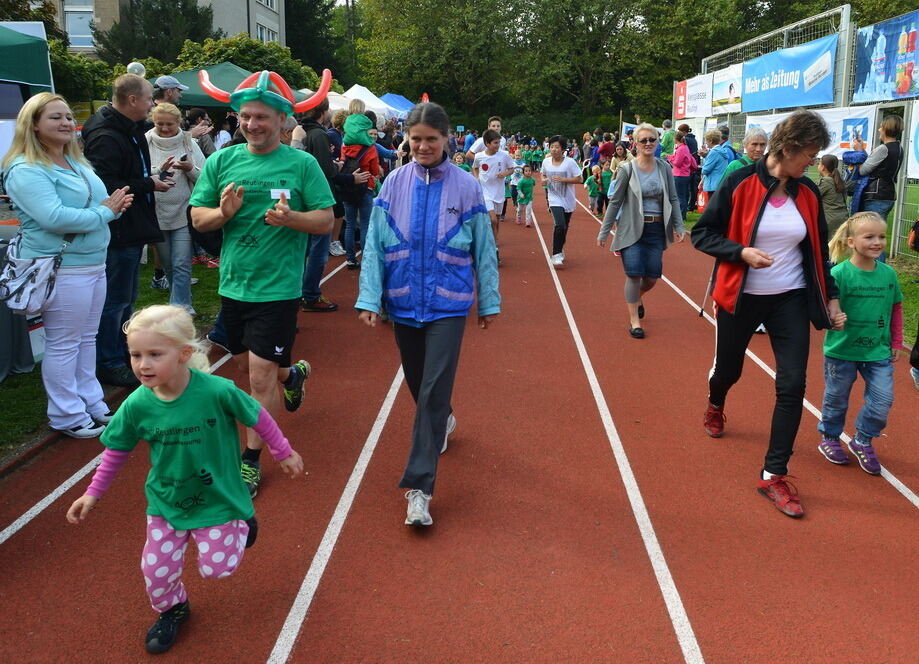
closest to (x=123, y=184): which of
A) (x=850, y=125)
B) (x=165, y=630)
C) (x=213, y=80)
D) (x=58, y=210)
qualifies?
(x=58, y=210)

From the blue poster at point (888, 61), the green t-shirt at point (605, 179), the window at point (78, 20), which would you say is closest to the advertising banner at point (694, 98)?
the green t-shirt at point (605, 179)

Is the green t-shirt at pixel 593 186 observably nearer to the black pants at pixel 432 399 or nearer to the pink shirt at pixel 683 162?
the pink shirt at pixel 683 162

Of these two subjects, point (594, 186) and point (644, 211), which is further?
point (594, 186)

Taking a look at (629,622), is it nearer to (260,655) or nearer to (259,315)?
(260,655)

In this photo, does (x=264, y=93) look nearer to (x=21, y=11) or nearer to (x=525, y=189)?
(x=525, y=189)

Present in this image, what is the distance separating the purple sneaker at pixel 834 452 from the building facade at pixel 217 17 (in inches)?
1506

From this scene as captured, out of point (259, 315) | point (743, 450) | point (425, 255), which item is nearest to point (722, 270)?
point (743, 450)

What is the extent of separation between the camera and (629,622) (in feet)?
10.9

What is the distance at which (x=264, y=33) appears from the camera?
49.4 metres

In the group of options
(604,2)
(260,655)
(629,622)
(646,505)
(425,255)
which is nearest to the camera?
(260,655)

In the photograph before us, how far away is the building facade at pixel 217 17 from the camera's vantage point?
130ft

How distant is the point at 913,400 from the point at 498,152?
7.17 m

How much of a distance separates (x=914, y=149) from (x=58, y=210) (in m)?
11.8

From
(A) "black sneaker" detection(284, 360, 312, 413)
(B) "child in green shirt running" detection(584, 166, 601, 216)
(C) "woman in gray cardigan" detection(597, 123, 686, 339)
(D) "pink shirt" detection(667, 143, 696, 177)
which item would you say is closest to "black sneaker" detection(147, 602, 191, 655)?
(A) "black sneaker" detection(284, 360, 312, 413)
